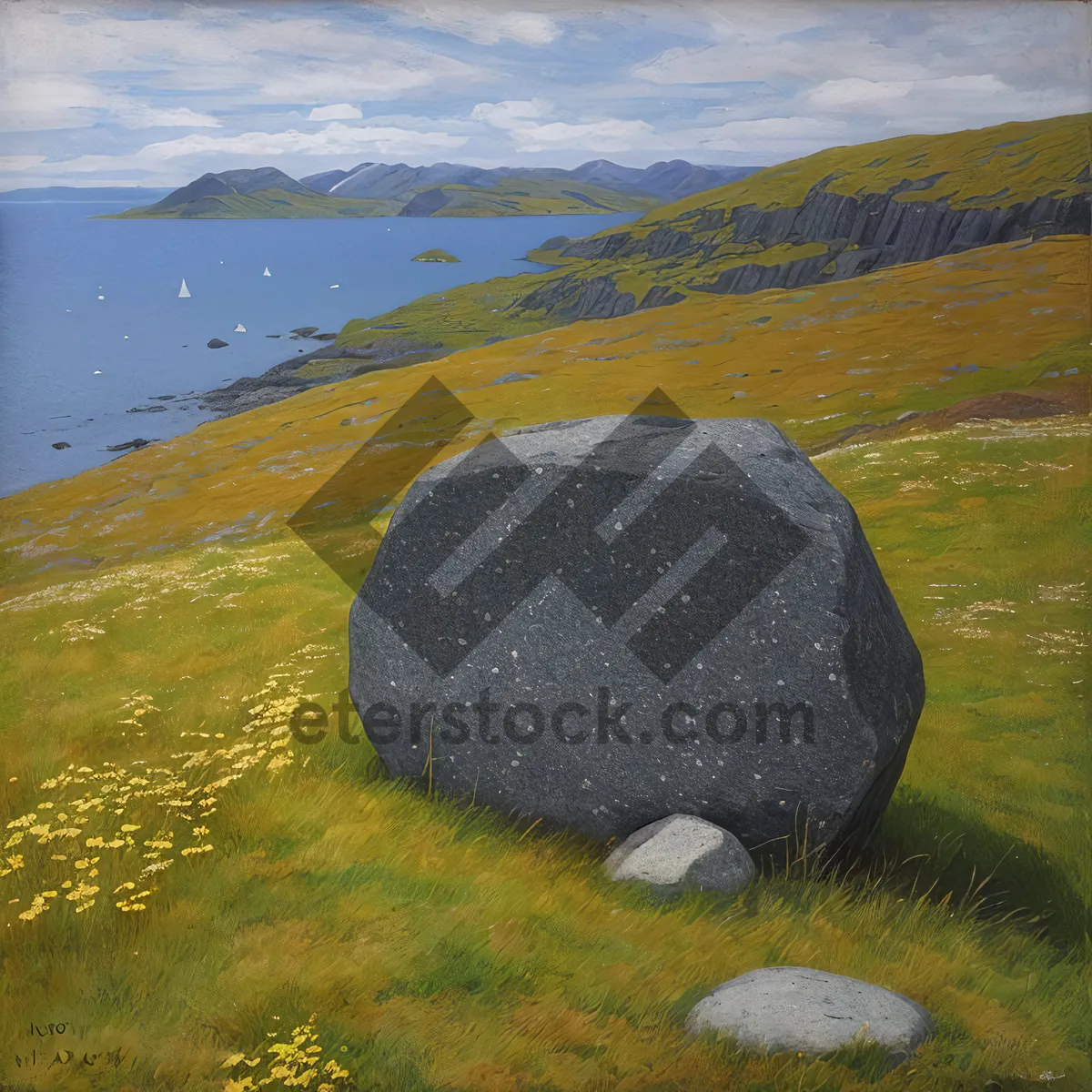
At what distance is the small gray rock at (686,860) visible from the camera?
16.3 feet

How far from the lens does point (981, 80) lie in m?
8.34

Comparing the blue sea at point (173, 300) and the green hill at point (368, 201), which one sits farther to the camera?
the blue sea at point (173, 300)

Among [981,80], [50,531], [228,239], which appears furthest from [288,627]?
[981,80]

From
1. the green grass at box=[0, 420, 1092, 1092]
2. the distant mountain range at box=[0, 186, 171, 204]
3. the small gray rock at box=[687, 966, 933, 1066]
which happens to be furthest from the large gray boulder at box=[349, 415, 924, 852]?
the distant mountain range at box=[0, 186, 171, 204]

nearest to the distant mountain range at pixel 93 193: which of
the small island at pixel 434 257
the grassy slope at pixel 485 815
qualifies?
the grassy slope at pixel 485 815

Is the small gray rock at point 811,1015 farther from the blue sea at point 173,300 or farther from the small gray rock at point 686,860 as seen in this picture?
the blue sea at point 173,300

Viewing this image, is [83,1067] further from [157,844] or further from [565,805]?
[565,805]

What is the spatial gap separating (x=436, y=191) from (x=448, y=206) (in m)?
0.22

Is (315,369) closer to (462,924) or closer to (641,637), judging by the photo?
(641,637)

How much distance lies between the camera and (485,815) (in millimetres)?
5699

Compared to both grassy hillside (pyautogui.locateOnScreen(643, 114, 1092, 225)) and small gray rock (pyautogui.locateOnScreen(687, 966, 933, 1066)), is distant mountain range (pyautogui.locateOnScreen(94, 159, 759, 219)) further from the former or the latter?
small gray rock (pyautogui.locateOnScreen(687, 966, 933, 1066))

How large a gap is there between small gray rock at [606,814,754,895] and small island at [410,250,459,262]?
7.14 metres

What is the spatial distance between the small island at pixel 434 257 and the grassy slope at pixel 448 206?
2.62 ft

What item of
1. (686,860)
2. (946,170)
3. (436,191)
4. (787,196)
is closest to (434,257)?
(436,191)
